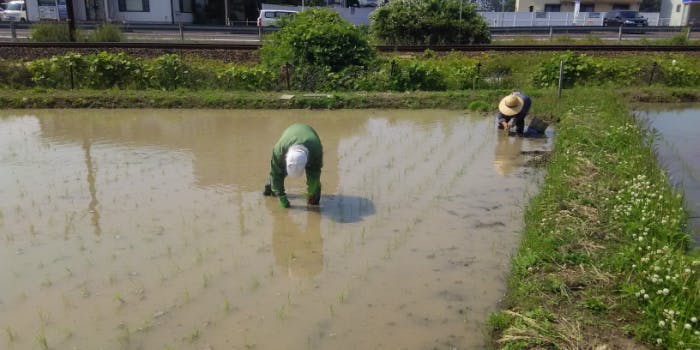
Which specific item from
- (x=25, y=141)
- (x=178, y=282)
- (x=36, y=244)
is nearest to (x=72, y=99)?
(x=25, y=141)

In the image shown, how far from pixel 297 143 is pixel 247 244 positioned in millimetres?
991

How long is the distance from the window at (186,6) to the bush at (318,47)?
22.8 meters

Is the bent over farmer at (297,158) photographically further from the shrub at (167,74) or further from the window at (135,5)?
the window at (135,5)

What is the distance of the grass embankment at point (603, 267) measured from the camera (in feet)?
10.2

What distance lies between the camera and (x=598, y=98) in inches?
411

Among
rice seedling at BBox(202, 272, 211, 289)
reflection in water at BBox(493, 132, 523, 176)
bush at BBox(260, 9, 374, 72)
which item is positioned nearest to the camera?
rice seedling at BBox(202, 272, 211, 289)

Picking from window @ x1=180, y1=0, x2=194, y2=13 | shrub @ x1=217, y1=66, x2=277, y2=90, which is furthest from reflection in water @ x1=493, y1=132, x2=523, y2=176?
window @ x1=180, y1=0, x2=194, y2=13

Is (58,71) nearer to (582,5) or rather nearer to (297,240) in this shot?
(297,240)

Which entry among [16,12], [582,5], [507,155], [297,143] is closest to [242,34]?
[16,12]

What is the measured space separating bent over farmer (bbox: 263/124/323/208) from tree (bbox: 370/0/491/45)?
50.4 feet

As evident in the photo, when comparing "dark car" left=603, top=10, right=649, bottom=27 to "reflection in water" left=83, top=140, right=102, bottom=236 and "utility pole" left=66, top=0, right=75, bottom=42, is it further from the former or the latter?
"reflection in water" left=83, top=140, right=102, bottom=236

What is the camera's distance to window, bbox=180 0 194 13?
111ft

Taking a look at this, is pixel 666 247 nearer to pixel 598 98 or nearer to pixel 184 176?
pixel 184 176

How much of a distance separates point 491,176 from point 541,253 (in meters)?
2.72
